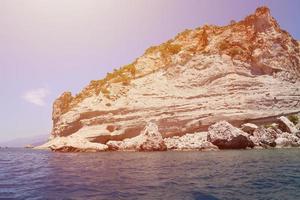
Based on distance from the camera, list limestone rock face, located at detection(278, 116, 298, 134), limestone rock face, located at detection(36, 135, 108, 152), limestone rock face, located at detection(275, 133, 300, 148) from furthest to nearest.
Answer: limestone rock face, located at detection(36, 135, 108, 152)
limestone rock face, located at detection(278, 116, 298, 134)
limestone rock face, located at detection(275, 133, 300, 148)

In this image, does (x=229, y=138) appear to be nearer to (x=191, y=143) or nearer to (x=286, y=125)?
(x=191, y=143)

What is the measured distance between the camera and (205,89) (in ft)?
204

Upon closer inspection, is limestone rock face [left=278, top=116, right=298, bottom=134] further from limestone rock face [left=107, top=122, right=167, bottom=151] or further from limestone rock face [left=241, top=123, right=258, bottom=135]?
limestone rock face [left=107, top=122, right=167, bottom=151]

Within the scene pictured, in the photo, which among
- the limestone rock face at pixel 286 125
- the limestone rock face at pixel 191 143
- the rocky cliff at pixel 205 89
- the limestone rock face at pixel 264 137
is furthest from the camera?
the rocky cliff at pixel 205 89

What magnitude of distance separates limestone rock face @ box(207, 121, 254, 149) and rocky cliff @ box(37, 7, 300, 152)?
29.5 ft

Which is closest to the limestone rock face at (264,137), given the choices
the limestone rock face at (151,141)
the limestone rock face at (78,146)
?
the limestone rock face at (151,141)

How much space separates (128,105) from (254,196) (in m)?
49.9

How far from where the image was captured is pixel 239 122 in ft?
180

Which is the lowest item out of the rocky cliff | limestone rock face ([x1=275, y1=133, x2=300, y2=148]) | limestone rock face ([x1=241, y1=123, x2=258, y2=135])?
limestone rock face ([x1=275, y1=133, x2=300, y2=148])

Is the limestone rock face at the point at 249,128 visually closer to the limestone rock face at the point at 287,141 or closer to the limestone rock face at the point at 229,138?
the limestone rock face at the point at 287,141

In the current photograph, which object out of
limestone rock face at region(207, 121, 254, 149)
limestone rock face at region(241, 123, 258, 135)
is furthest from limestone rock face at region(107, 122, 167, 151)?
limestone rock face at region(241, 123, 258, 135)

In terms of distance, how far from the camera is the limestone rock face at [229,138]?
148 ft

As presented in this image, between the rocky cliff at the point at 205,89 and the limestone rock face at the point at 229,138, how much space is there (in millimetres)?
8977

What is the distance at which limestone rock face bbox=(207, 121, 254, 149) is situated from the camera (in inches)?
1778
